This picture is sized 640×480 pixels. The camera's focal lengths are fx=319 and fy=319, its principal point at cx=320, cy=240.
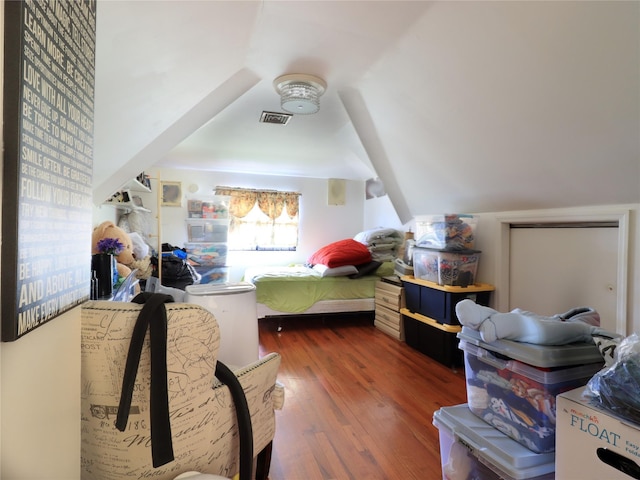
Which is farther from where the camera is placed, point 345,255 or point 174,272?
point 345,255

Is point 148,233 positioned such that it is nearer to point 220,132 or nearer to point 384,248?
point 220,132

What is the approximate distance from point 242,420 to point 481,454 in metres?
0.84

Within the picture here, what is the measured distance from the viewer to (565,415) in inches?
35.1

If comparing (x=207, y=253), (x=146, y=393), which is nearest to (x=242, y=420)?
(x=146, y=393)

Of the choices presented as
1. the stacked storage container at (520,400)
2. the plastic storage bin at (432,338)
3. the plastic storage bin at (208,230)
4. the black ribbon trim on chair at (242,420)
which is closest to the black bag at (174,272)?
the plastic storage bin at (208,230)

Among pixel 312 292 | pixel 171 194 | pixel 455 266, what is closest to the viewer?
pixel 455 266

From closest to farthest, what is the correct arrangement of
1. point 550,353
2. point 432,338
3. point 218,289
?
point 550,353 → point 218,289 → point 432,338

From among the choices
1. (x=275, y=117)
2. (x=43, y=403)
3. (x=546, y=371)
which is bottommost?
(x=546, y=371)

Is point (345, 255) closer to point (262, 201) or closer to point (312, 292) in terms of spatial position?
point (312, 292)

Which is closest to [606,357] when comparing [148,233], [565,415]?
[565,415]

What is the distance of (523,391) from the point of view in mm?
1116

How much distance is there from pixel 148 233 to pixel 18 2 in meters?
3.92

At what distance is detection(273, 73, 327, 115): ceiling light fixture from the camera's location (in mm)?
2299

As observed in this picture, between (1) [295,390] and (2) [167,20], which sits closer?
(2) [167,20]
